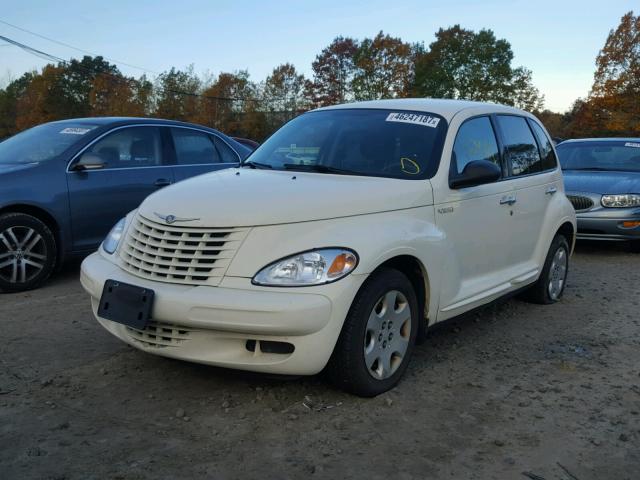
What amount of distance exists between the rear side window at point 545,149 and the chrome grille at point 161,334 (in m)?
3.61

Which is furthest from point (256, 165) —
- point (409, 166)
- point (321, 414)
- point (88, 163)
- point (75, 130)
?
point (75, 130)

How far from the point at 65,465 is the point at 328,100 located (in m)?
59.5

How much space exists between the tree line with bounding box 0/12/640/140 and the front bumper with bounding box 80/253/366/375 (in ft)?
159

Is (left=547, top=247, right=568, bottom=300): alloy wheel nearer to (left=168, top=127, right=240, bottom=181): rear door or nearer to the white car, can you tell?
the white car

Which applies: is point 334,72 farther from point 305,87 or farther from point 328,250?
point 328,250

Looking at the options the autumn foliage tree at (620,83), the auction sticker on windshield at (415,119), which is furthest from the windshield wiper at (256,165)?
the autumn foliage tree at (620,83)

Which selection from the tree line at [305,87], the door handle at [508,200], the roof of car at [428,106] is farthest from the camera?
the tree line at [305,87]

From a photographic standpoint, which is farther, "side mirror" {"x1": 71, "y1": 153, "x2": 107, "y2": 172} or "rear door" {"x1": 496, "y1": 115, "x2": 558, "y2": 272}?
"side mirror" {"x1": 71, "y1": 153, "x2": 107, "y2": 172}

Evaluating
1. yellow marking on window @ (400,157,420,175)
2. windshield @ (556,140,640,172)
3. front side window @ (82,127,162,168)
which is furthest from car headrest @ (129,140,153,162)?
windshield @ (556,140,640,172)

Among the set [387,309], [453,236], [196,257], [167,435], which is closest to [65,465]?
[167,435]

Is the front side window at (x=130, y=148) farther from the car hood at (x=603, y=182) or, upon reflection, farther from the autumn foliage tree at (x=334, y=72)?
the autumn foliage tree at (x=334, y=72)

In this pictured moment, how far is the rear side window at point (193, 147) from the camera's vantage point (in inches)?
280

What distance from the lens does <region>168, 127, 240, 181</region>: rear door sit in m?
7.06

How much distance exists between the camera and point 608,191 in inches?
333
